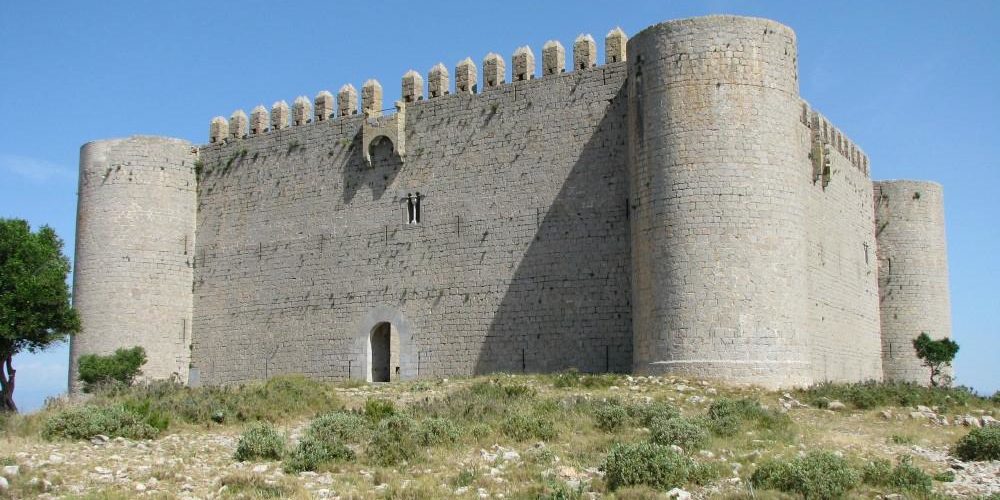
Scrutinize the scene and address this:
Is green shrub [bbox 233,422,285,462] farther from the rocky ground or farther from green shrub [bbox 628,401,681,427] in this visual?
green shrub [bbox 628,401,681,427]

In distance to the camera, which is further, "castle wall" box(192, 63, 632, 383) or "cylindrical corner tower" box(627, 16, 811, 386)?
"castle wall" box(192, 63, 632, 383)

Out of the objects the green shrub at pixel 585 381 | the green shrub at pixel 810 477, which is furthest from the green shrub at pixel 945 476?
the green shrub at pixel 585 381

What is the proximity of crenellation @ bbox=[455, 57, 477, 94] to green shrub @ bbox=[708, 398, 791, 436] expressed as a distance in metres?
9.98

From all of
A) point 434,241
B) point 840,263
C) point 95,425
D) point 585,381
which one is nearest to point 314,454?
point 95,425

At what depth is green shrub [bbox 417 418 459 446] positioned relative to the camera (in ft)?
38.0

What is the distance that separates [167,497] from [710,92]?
38.2ft

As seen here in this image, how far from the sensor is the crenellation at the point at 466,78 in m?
21.6

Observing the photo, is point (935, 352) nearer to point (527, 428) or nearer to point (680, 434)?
point (680, 434)

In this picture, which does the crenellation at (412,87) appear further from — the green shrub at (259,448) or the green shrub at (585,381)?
the green shrub at (259,448)

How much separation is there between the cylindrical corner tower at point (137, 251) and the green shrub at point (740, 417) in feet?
49.0

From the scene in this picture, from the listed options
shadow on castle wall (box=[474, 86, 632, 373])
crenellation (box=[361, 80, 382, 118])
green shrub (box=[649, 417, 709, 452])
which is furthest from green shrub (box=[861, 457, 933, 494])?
crenellation (box=[361, 80, 382, 118])

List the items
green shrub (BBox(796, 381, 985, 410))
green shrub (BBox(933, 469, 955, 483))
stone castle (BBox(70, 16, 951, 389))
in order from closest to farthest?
green shrub (BBox(933, 469, 955, 483))
green shrub (BBox(796, 381, 985, 410))
stone castle (BBox(70, 16, 951, 389))

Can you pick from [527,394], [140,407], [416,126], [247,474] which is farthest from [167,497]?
[416,126]

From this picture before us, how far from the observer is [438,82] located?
72.4 ft
